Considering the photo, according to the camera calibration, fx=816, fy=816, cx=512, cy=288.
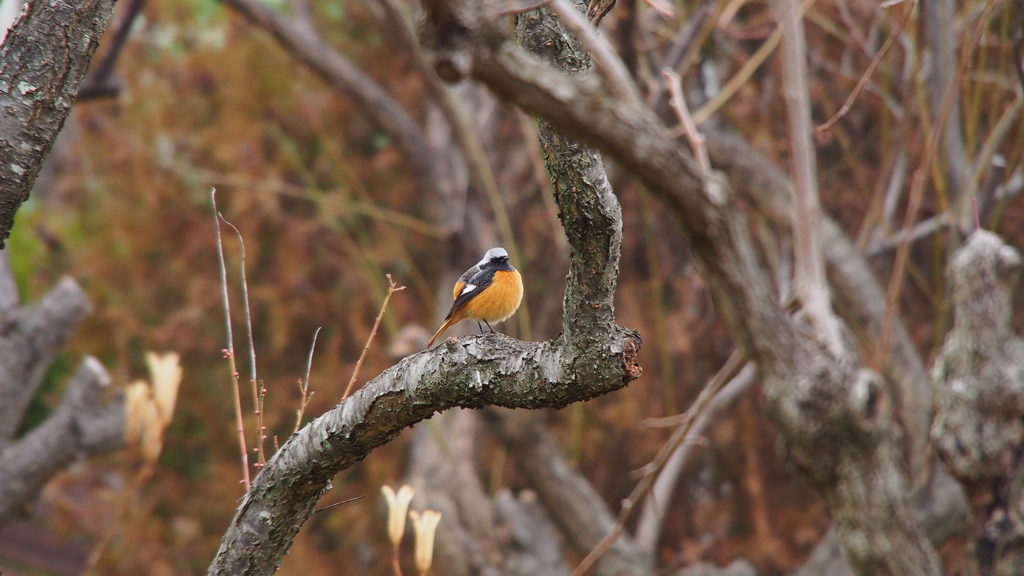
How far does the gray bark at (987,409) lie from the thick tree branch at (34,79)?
277 centimetres

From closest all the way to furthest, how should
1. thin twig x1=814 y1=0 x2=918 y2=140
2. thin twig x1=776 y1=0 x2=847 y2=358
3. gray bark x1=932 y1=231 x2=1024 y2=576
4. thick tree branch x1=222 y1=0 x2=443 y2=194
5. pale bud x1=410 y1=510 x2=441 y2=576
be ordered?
1. thin twig x1=776 y1=0 x2=847 y2=358
2. gray bark x1=932 y1=231 x2=1024 y2=576
3. thin twig x1=814 y1=0 x2=918 y2=140
4. pale bud x1=410 y1=510 x2=441 y2=576
5. thick tree branch x1=222 y1=0 x2=443 y2=194

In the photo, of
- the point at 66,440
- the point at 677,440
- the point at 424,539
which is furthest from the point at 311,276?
the point at 677,440

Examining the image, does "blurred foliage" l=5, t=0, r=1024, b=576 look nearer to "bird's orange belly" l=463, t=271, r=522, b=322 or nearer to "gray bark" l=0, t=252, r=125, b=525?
"gray bark" l=0, t=252, r=125, b=525

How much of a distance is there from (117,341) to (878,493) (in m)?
7.97

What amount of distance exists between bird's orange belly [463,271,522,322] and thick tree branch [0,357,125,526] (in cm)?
316

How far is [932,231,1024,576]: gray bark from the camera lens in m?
2.07

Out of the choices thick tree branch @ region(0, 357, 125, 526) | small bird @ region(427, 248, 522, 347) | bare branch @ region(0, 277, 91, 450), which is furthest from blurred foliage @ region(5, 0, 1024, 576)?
small bird @ region(427, 248, 522, 347)

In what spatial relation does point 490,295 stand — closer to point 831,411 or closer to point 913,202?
point 913,202

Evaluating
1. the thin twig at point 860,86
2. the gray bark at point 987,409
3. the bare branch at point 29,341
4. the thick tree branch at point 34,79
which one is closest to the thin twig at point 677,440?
the gray bark at point 987,409

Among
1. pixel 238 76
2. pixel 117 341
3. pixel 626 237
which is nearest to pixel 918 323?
pixel 626 237

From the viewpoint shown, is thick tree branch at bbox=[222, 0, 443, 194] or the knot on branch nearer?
the knot on branch

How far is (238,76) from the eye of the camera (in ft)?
27.3

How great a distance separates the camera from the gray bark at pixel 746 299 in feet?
4.57

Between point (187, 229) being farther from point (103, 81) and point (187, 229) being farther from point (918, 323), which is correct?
point (918, 323)
